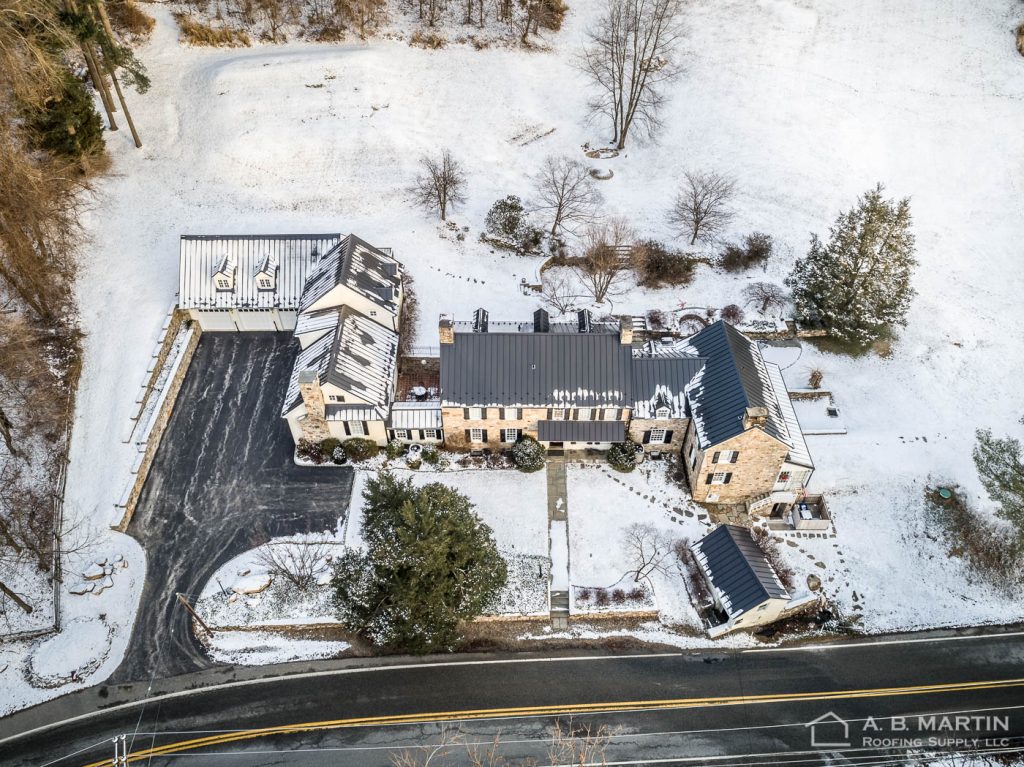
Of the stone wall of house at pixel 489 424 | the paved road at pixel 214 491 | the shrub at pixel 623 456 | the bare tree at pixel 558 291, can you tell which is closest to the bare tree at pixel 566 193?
the bare tree at pixel 558 291

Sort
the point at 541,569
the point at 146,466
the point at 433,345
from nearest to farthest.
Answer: the point at 541,569 → the point at 146,466 → the point at 433,345

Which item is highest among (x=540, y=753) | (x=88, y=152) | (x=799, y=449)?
(x=88, y=152)

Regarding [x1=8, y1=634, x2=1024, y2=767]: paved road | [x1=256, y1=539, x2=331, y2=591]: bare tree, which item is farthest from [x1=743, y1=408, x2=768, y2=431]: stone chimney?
[x1=256, y1=539, x2=331, y2=591]: bare tree

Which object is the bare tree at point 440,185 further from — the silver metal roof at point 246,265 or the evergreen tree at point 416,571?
the evergreen tree at point 416,571

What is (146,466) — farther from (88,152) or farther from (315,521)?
(88,152)

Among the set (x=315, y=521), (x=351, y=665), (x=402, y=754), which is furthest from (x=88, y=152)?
(x=402, y=754)

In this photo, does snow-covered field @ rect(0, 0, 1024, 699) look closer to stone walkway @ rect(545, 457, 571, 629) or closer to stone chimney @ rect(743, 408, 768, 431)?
stone chimney @ rect(743, 408, 768, 431)
